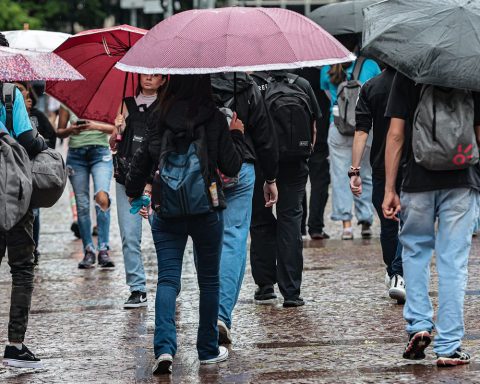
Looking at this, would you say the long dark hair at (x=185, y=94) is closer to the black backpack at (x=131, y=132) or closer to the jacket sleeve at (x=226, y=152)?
the jacket sleeve at (x=226, y=152)

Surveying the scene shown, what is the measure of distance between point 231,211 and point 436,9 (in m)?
1.75

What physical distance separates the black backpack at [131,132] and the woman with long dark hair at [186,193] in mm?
1872

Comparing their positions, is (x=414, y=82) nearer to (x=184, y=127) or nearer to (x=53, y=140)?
(x=184, y=127)

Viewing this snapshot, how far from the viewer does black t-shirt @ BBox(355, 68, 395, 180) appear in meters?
8.77

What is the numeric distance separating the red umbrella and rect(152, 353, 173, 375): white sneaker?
277cm

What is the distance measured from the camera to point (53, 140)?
38.4ft

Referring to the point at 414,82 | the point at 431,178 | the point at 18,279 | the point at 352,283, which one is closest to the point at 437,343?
the point at 431,178

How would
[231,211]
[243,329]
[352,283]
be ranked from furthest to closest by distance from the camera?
[352,283], [243,329], [231,211]

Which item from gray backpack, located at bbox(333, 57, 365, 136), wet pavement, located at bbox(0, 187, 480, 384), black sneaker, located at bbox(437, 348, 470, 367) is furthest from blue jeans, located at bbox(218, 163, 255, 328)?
gray backpack, located at bbox(333, 57, 365, 136)

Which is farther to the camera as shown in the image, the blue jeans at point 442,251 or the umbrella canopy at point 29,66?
the umbrella canopy at point 29,66

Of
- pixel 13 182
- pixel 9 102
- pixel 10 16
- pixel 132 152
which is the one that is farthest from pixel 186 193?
pixel 10 16

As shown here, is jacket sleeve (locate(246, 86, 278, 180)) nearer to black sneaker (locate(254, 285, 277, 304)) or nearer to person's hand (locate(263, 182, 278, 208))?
person's hand (locate(263, 182, 278, 208))

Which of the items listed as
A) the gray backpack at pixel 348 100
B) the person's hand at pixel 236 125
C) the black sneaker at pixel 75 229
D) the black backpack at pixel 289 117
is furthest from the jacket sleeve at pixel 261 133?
the black sneaker at pixel 75 229

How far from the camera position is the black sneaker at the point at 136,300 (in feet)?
30.3
